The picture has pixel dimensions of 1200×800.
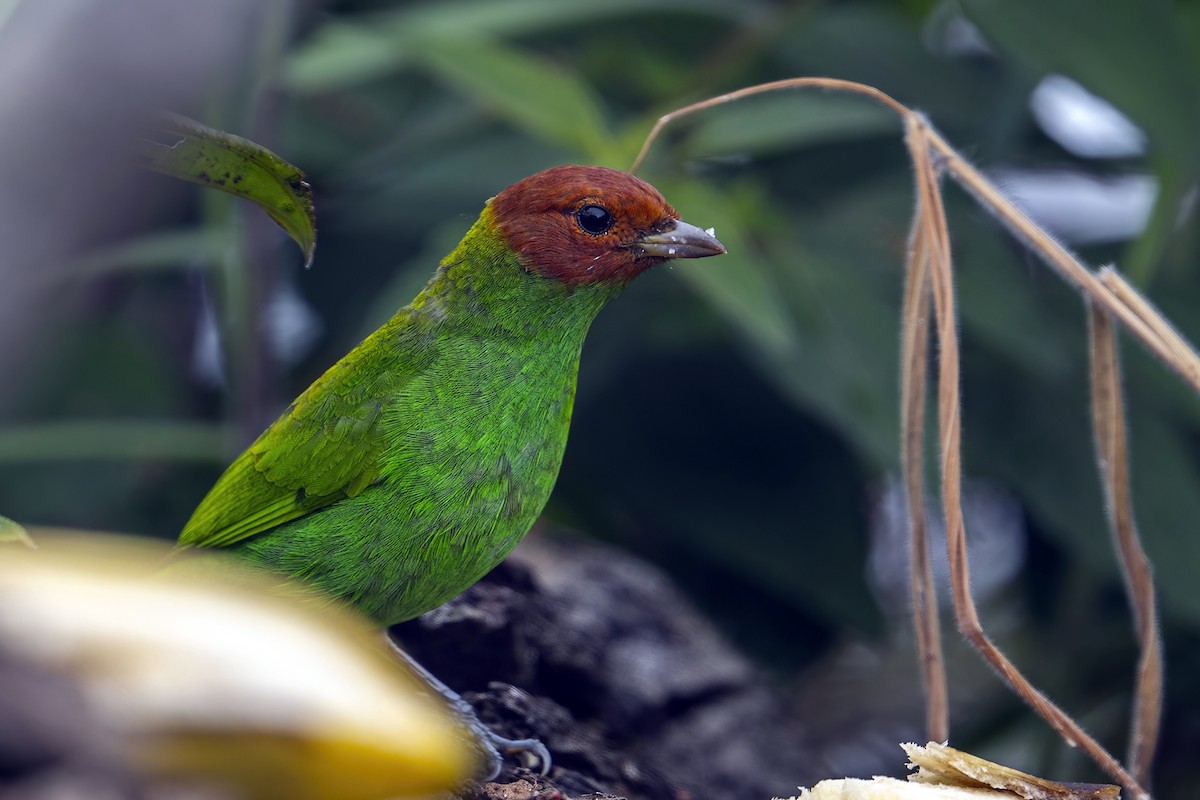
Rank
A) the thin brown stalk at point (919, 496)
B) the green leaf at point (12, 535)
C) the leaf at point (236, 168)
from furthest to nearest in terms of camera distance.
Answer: the thin brown stalk at point (919, 496) < the leaf at point (236, 168) < the green leaf at point (12, 535)

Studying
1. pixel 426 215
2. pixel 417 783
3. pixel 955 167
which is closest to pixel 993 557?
pixel 426 215

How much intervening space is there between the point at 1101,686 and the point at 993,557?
1.61 feet

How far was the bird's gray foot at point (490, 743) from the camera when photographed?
161 cm

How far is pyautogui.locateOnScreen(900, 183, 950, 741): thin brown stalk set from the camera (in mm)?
1775

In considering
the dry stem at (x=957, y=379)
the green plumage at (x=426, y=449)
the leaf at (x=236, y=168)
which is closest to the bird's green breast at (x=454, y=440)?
the green plumage at (x=426, y=449)

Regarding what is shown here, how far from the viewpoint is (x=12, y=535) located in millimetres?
1322

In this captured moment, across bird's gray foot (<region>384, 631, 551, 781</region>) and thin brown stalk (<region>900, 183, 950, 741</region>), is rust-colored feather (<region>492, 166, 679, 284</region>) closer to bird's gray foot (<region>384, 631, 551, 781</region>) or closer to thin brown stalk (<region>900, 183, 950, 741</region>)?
thin brown stalk (<region>900, 183, 950, 741</region>)

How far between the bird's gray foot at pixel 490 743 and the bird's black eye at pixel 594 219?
0.66 m

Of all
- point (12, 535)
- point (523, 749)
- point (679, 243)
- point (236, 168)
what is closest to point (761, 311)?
point (679, 243)

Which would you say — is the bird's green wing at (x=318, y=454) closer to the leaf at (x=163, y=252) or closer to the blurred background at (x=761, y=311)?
the blurred background at (x=761, y=311)

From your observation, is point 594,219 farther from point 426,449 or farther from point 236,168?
point 236,168

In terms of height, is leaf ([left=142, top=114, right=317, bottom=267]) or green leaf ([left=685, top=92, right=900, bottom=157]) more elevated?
green leaf ([left=685, top=92, right=900, bottom=157])

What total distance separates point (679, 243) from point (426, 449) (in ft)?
1.51

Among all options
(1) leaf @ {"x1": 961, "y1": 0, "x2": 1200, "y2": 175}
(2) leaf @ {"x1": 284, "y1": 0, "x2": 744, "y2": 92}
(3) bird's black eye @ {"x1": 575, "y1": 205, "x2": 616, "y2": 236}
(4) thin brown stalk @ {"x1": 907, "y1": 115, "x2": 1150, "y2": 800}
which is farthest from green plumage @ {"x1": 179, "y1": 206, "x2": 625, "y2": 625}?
(1) leaf @ {"x1": 961, "y1": 0, "x2": 1200, "y2": 175}
